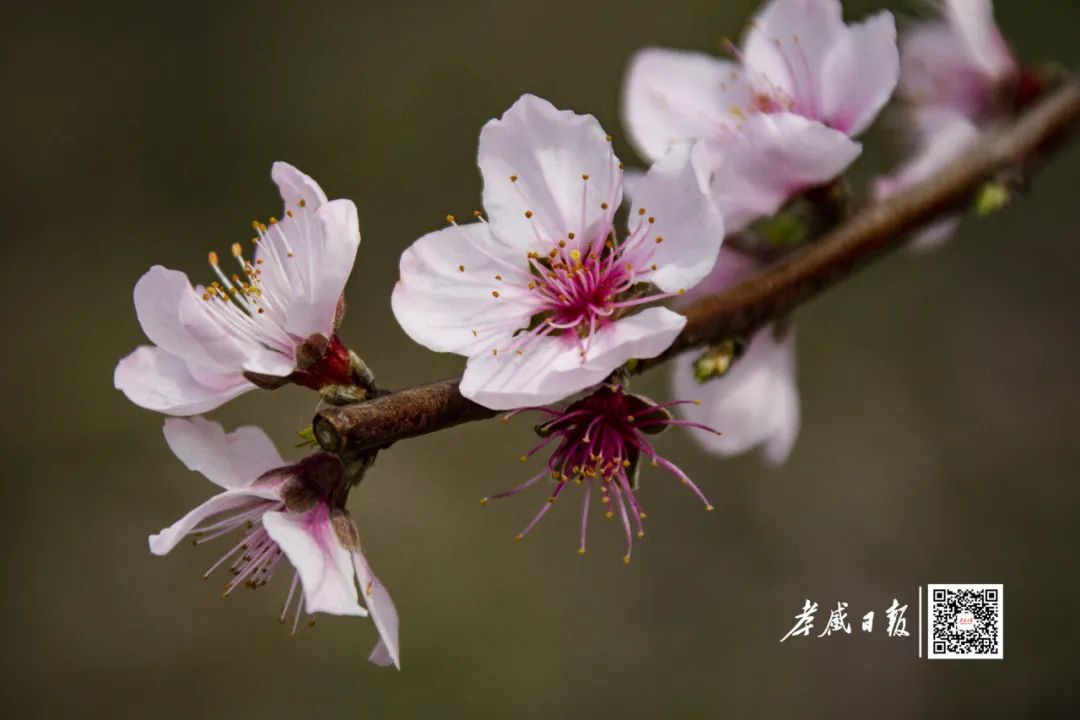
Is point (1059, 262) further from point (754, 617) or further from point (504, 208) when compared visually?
point (504, 208)

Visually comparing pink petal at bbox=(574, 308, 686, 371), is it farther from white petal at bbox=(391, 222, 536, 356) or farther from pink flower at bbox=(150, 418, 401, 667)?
pink flower at bbox=(150, 418, 401, 667)

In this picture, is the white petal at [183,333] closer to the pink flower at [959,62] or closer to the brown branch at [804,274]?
the brown branch at [804,274]

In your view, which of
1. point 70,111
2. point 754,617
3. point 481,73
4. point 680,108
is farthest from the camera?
point 70,111

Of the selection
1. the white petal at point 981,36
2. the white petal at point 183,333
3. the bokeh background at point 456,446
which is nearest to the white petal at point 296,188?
the white petal at point 183,333

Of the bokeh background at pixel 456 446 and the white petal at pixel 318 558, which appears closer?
the white petal at pixel 318 558

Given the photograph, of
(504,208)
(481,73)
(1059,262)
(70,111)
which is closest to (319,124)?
(481,73)

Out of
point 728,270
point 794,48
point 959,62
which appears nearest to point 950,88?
point 959,62

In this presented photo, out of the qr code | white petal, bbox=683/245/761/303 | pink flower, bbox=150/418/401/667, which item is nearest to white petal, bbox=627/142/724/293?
white petal, bbox=683/245/761/303
